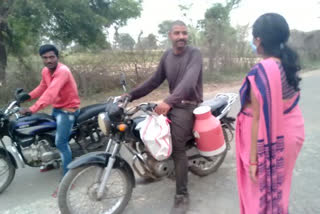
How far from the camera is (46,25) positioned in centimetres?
977

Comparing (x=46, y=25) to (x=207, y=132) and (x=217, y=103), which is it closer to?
(x=217, y=103)

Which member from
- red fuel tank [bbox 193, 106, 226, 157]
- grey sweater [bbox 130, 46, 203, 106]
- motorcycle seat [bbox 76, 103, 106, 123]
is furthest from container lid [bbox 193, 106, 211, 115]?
motorcycle seat [bbox 76, 103, 106, 123]

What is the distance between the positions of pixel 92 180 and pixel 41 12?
8.02 m

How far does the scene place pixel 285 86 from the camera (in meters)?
1.76

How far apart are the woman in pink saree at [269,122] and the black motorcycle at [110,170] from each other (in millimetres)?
992

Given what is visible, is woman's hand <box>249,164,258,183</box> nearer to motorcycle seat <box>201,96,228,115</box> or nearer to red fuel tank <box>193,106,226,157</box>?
red fuel tank <box>193,106,226,157</box>

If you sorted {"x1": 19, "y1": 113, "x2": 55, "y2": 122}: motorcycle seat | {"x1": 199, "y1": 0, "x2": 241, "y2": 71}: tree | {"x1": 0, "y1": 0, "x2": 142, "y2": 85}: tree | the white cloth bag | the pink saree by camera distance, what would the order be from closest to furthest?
1. the pink saree
2. the white cloth bag
3. {"x1": 19, "y1": 113, "x2": 55, "y2": 122}: motorcycle seat
4. {"x1": 0, "y1": 0, "x2": 142, "y2": 85}: tree
5. {"x1": 199, "y1": 0, "x2": 241, "y2": 71}: tree

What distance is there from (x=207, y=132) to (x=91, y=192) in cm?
133

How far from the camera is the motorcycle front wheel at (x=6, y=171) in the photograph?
318cm

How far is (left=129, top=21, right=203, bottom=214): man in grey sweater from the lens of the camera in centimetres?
265

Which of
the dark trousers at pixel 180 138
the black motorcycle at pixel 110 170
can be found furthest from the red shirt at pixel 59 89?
the dark trousers at pixel 180 138

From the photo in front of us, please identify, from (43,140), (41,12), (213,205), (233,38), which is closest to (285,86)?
(213,205)

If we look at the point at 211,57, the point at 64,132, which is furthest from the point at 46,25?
the point at 64,132

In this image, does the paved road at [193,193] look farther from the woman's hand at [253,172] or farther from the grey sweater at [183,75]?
the grey sweater at [183,75]
